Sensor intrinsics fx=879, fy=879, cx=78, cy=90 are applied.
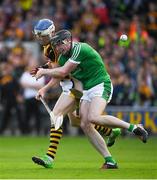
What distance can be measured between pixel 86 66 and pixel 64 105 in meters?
0.78

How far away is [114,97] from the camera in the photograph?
26.4 meters

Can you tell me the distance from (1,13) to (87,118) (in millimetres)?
16399

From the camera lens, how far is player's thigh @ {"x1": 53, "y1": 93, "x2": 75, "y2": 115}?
47.1 feet

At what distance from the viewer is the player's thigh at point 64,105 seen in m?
14.4

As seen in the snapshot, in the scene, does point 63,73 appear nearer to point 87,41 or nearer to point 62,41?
point 62,41

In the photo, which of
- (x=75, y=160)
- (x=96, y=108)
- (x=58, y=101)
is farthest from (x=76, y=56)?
(x=75, y=160)

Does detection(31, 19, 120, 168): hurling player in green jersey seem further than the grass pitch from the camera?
Yes

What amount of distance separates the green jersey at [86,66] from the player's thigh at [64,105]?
431 mm

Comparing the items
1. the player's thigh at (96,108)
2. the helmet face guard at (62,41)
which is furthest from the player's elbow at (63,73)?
the player's thigh at (96,108)

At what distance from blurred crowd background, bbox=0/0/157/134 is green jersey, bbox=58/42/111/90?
11489mm

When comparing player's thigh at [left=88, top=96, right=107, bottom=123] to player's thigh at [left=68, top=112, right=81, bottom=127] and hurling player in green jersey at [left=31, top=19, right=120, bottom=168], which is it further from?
player's thigh at [left=68, top=112, right=81, bottom=127]

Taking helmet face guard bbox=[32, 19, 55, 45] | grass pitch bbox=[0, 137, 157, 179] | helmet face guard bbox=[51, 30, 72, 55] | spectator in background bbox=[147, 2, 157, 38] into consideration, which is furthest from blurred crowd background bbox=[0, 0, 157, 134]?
helmet face guard bbox=[51, 30, 72, 55]

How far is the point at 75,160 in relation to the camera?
16.3 metres

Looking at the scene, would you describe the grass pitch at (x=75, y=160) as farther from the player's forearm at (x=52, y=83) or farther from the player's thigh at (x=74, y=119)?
the player's forearm at (x=52, y=83)
